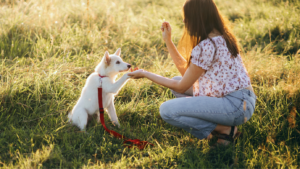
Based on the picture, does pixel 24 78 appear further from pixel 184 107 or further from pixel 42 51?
pixel 184 107

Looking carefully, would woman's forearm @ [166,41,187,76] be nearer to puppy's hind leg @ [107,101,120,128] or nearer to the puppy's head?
the puppy's head

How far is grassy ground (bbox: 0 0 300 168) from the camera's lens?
2236mm

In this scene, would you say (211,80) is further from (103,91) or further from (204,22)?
(103,91)

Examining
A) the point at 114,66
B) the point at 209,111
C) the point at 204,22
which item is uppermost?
the point at 204,22

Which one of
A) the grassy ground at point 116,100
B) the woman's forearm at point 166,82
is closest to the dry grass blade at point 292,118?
the grassy ground at point 116,100

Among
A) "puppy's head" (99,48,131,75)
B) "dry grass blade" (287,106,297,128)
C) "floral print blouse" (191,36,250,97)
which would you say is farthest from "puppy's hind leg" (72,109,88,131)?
"dry grass blade" (287,106,297,128)

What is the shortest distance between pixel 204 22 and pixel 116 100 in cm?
167

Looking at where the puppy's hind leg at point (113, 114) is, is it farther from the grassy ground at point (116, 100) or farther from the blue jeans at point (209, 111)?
the blue jeans at point (209, 111)

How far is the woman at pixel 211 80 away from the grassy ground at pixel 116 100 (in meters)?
0.28

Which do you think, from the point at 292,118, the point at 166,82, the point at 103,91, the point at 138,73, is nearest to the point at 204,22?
the point at 166,82

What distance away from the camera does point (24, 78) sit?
3180 millimetres

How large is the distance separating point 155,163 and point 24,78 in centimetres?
214

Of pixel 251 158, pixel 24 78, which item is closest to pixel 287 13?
pixel 251 158

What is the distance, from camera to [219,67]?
7.30 feet
